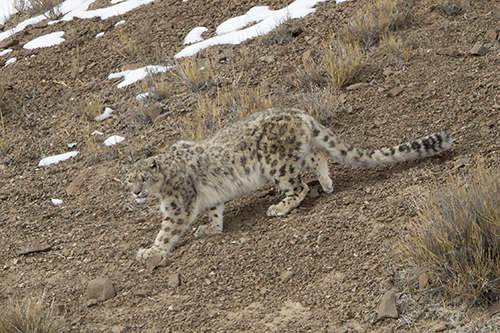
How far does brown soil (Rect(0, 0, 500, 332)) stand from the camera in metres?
5.39

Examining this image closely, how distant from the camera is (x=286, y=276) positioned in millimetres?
5609

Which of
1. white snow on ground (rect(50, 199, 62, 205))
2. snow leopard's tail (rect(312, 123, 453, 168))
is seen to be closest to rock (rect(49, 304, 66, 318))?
white snow on ground (rect(50, 199, 62, 205))

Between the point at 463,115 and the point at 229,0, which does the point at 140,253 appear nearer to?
the point at 463,115

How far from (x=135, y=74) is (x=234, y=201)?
4.25 meters

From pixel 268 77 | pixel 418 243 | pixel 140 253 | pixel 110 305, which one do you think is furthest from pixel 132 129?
pixel 418 243

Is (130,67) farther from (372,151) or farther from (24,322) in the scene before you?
(24,322)

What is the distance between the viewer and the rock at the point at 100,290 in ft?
19.7

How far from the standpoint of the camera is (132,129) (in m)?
9.62

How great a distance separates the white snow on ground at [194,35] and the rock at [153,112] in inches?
88.4

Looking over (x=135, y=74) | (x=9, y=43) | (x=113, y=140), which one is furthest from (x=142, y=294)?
(x=9, y=43)

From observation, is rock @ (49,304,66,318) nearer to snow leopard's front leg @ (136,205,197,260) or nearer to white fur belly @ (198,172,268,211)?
snow leopard's front leg @ (136,205,197,260)

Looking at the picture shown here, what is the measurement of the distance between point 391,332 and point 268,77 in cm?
581

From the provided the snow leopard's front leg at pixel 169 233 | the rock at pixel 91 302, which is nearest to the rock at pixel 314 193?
the snow leopard's front leg at pixel 169 233

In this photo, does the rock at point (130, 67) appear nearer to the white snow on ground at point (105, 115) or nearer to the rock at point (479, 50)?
the white snow on ground at point (105, 115)
